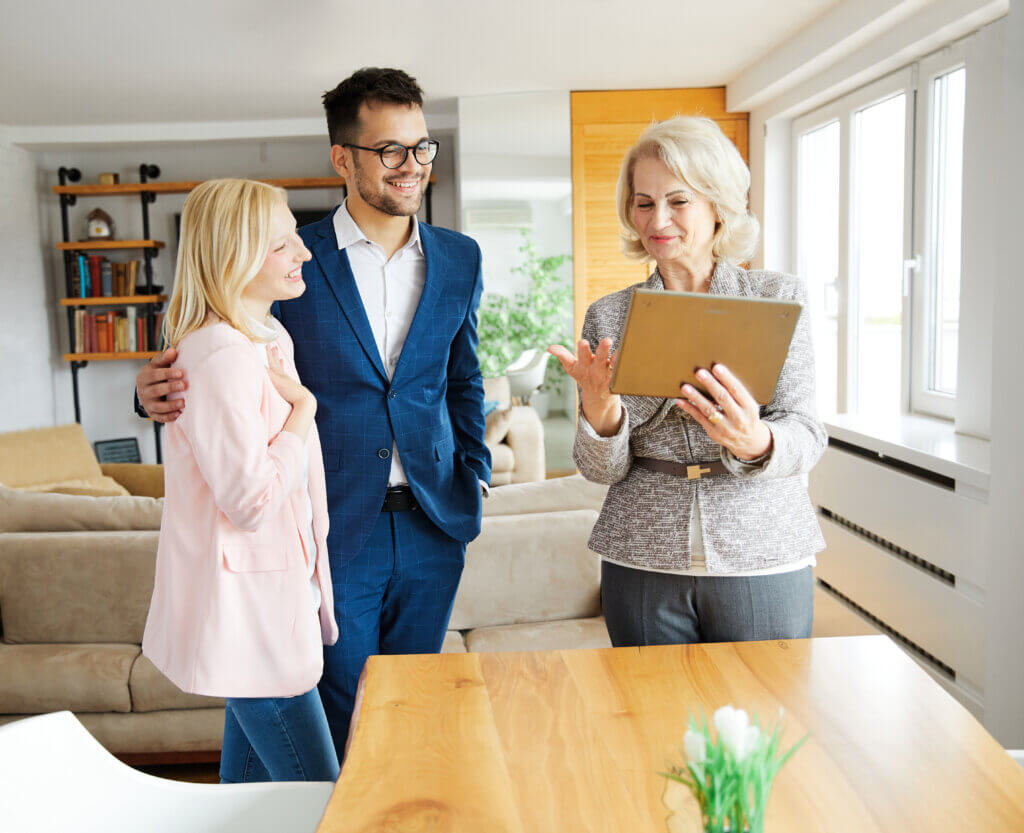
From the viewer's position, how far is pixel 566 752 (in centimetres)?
103

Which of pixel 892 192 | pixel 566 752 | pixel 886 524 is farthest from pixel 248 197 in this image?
pixel 892 192

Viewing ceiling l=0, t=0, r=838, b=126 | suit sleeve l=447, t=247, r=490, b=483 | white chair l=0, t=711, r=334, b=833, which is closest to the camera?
white chair l=0, t=711, r=334, b=833

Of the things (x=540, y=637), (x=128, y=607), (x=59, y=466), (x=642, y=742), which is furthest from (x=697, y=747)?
(x=59, y=466)

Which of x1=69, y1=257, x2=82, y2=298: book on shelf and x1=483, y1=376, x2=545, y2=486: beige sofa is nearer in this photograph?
x1=483, y1=376, x2=545, y2=486: beige sofa

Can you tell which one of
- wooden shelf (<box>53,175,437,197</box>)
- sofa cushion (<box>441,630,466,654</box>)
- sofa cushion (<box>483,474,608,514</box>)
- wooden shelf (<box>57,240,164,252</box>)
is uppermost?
wooden shelf (<box>53,175,437,197</box>)

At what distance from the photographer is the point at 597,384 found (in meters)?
1.37

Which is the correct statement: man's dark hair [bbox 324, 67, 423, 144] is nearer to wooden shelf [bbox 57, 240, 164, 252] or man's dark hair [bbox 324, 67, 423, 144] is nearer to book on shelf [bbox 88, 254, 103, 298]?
wooden shelf [bbox 57, 240, 164, 252]

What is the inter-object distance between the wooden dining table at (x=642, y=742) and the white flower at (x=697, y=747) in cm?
21

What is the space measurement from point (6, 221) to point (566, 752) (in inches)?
278

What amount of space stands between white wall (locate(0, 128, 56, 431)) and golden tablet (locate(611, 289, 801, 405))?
21.3 feet

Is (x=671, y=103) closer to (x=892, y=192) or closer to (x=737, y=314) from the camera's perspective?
(x=892, y=192)

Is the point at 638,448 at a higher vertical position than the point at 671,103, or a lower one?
lower

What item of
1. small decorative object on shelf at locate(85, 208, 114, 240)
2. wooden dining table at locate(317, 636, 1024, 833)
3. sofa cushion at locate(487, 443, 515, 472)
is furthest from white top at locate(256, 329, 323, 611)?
small decorative object on shelf at locate(85, 208, 114, 240)

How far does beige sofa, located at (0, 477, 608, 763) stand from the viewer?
259 centimetres
